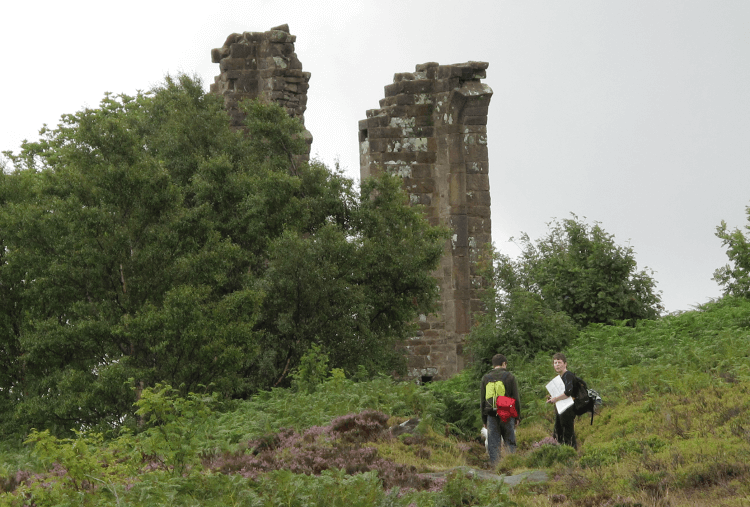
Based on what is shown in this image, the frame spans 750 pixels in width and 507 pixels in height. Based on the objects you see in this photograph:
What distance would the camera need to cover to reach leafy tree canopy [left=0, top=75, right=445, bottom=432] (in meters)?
16.8

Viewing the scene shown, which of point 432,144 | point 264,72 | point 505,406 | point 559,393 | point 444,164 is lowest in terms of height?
point 505,406

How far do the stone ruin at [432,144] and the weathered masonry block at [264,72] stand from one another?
0.08 feet

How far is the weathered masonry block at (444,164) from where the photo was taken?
2370 centimetres

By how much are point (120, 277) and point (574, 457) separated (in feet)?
32.2

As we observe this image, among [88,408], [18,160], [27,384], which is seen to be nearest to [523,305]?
[88,408]

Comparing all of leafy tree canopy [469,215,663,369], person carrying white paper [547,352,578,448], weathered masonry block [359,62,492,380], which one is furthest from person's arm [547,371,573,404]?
weathered masonry block [359,62,492,380]

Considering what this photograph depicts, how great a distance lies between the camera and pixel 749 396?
11.9m

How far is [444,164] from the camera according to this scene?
24203mm

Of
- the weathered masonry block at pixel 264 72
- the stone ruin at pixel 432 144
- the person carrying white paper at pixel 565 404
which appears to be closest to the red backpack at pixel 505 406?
the person carrying white paper at pixel 565 404

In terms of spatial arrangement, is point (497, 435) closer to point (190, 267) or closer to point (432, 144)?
point (190, 267)

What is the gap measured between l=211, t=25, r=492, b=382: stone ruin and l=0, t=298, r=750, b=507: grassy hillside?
697cm

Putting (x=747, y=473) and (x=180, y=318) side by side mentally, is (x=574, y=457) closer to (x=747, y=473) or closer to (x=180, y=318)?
(x=747, y=473)

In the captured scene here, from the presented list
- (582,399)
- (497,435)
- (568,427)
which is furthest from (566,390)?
(497,435)

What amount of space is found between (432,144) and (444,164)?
609 mm
